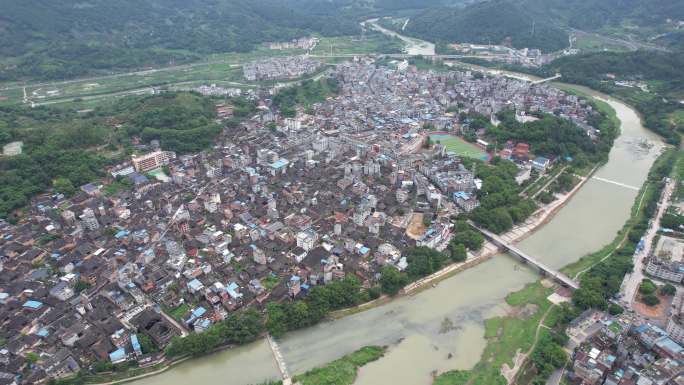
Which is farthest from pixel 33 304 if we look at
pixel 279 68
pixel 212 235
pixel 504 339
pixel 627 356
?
pixel 279 68

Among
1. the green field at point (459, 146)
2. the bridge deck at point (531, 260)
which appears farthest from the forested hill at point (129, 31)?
the bridge deck at point (531, 260)

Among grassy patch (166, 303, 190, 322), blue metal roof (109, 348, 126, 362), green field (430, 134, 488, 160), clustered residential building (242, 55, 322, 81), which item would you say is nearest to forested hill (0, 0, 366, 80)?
clustered residential building (242, 55, 322, 81)

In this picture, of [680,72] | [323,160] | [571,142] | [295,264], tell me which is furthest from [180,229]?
[680,72]

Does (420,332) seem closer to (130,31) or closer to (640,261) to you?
(640,261)

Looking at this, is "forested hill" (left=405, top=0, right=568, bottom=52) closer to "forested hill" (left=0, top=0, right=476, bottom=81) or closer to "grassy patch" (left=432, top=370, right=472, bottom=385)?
"forested hill" (left=0, top=0, right=476, bottom=81)

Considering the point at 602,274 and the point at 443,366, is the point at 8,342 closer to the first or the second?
the point at 443,366
